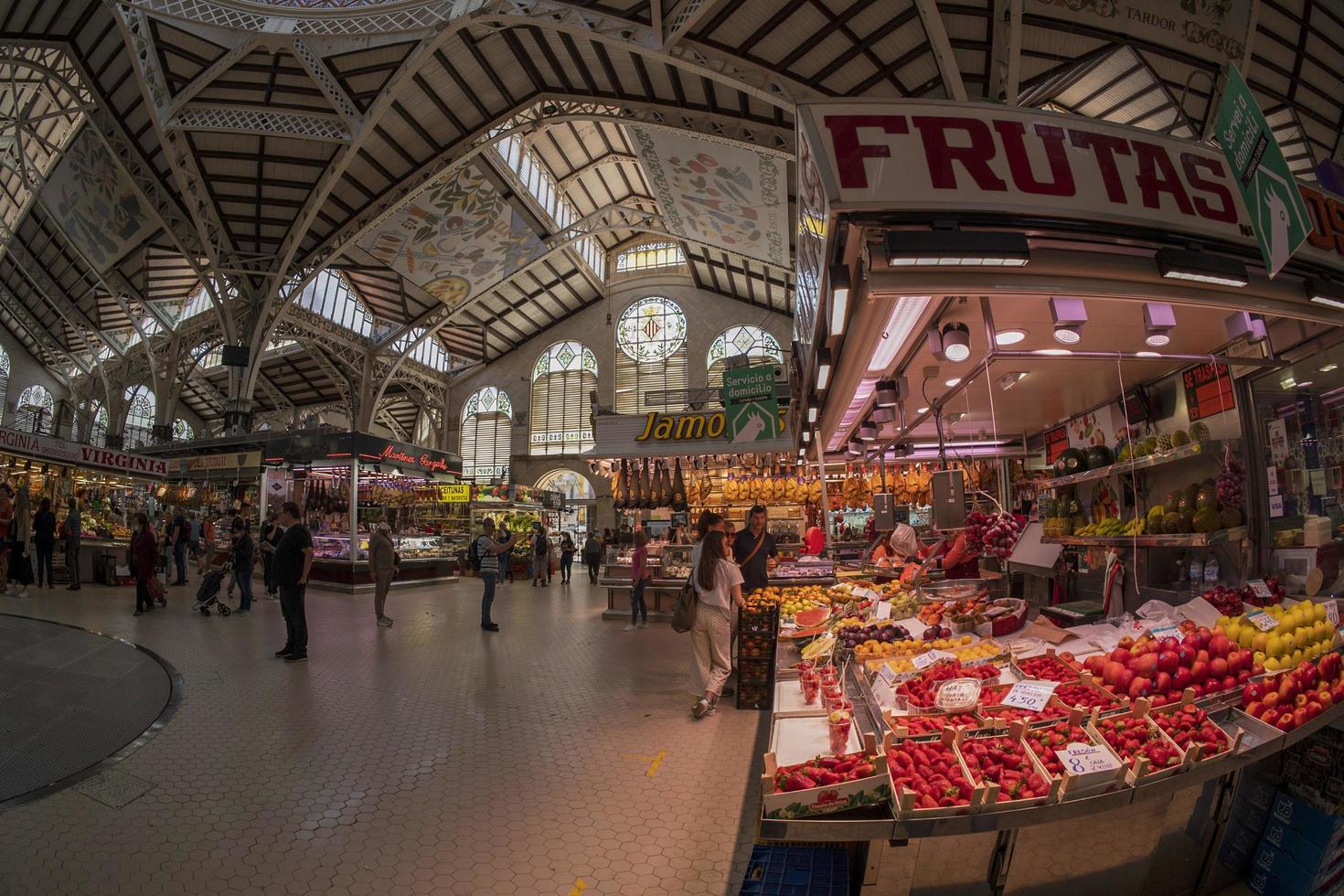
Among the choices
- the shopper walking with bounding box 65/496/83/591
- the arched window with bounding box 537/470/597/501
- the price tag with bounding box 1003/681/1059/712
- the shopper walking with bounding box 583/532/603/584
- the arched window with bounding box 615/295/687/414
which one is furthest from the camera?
the arched window with bounding box 537/470/597/501

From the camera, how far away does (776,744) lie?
8.27 feet

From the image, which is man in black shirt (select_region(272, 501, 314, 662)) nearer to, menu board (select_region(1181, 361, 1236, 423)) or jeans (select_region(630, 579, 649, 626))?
jeans (select_region(630, 579, 649, 626))

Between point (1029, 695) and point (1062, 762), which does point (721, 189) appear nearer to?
point (1029, 695)

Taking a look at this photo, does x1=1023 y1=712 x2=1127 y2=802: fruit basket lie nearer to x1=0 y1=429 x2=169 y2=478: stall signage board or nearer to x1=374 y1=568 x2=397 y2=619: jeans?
x1=374 y1=568 x2=397 y2=619: jeans

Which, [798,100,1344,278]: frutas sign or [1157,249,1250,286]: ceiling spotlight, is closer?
[798,100,1344,278]: frutas sign

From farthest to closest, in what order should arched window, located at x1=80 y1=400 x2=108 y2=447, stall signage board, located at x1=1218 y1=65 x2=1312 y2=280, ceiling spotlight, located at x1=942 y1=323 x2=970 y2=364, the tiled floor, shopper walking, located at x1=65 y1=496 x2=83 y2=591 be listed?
arched window, located at x1=80 y1=400 x2=108 y2=447, shopper walking, located at x1=65 y1=496 x2=83 y2=591, ceiling spotlight, located at x1=942 y1=323 x2=970 y2=364, the tiled floor, stall signage board, located at x1=1218 y1=65 x2=1312 y2=280

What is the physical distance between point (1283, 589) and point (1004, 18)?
23.8 feet

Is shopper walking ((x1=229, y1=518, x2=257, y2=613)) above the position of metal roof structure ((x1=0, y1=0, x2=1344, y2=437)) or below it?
below

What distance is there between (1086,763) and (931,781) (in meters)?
→ 0.46

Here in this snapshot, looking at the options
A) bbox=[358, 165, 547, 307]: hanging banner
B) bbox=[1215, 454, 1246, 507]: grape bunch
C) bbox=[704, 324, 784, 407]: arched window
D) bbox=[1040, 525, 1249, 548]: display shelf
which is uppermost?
bbox=[358, 165, 547, 307]: hanging banner

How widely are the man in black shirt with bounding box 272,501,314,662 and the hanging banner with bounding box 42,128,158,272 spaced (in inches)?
516

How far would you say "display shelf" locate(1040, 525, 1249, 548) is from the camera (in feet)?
12.6

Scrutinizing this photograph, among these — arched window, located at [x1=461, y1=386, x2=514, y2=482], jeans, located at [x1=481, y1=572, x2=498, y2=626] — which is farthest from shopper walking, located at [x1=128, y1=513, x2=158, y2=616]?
arched window, located at [x1=461, y1=386, x2=514, y2=482]

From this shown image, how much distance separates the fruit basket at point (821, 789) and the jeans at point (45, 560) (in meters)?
12.9
